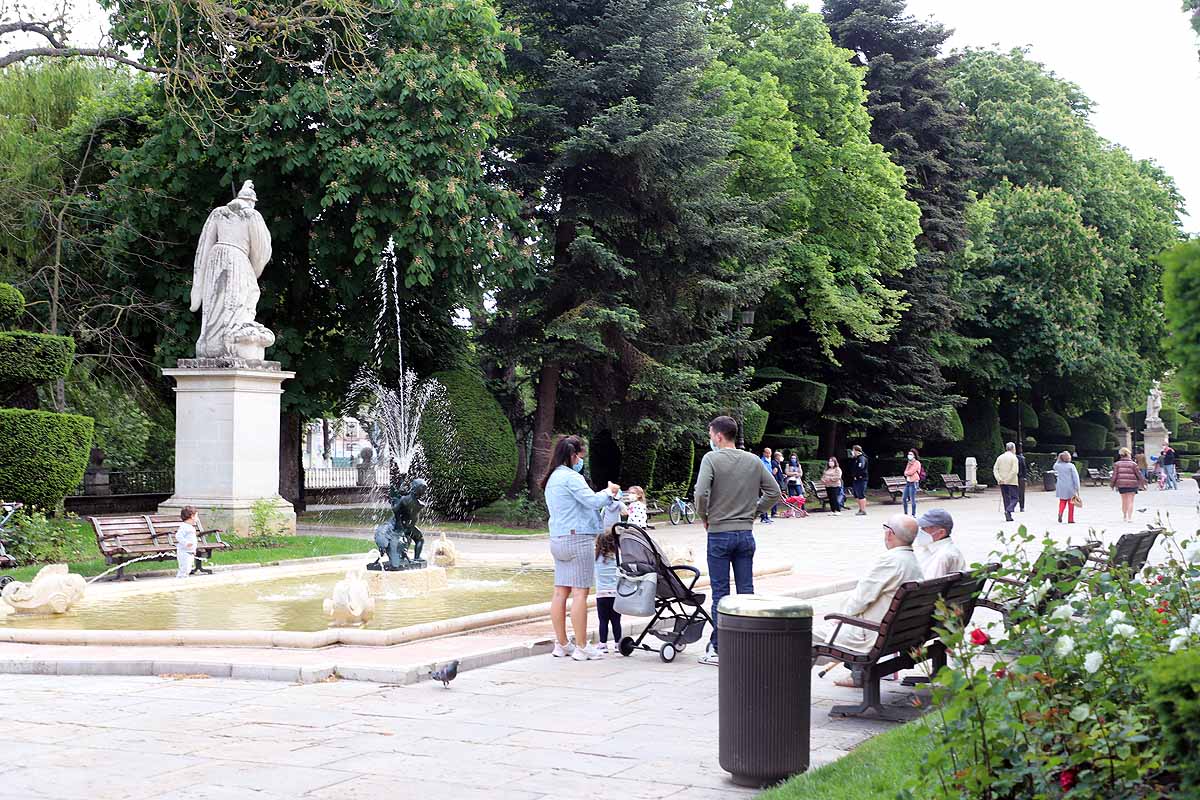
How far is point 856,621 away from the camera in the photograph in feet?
27.6

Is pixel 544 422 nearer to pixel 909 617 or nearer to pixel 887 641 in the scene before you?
pixel 909 617

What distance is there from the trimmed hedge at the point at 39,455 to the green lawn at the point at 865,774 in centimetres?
1514

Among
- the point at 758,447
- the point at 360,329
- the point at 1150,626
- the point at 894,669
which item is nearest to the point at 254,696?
the point at 894,669

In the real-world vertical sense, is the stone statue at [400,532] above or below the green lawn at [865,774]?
above

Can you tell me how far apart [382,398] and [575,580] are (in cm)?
1969

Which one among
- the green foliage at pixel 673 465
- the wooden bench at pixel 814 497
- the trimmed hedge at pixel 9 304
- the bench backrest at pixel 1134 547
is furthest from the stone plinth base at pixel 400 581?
the wooden bench at pixel 814 497

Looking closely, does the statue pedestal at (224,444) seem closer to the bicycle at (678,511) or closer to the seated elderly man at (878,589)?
the bicycle at (678,511)

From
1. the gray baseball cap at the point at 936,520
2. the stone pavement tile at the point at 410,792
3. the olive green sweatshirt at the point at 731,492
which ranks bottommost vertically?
the stone pavement tile at the point at 410,792

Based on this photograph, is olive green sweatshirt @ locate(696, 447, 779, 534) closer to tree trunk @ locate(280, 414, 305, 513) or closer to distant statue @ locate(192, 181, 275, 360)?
distant statue @ locate(192, 181, 275, 360)

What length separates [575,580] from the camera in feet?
34.8

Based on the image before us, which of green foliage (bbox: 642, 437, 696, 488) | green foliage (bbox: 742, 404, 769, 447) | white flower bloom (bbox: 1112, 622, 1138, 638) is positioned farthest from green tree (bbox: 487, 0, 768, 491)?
white flower bloom (bbox: 1112, 622, 1138, 638)

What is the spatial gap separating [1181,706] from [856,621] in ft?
16.2

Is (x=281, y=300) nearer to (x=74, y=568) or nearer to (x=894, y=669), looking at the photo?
(x=74, y=568)

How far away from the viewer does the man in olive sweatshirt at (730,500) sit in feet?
33.4
